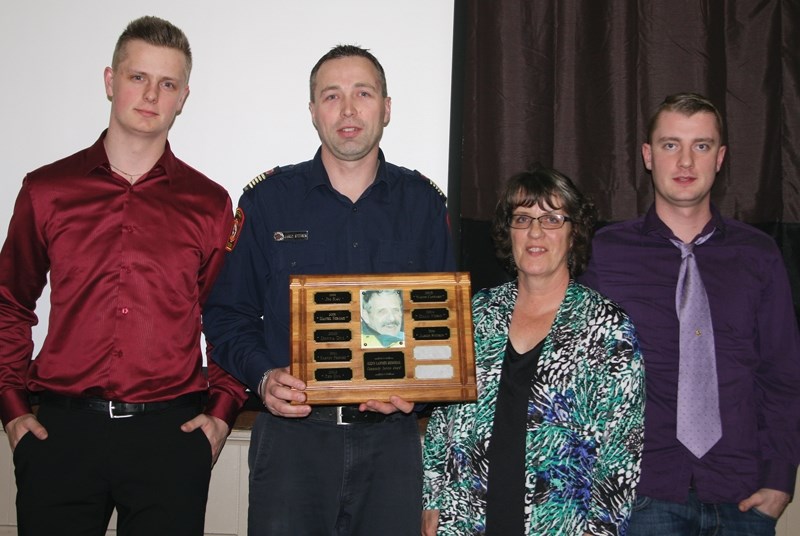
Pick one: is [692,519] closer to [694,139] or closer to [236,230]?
[694,139]

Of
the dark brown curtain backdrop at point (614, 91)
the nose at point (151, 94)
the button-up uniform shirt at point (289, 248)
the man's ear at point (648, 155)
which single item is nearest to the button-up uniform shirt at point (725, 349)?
Answer: the man's ear at point (648, 155)

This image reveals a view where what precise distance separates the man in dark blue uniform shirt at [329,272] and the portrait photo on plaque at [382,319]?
0.18 m

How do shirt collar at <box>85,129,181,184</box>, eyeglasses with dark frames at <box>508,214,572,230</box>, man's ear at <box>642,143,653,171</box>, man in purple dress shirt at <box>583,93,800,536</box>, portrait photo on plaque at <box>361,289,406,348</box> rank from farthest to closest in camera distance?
1. man's ear at <box>642,143,653,171</box>
2. shirt collar at <box>85,129,181,184</box>
3. man in purple dress shirt at <box>583,93,800,536</box>
4. eyeglasses with dark frames at <box>508,214,572,230</box>
5. portrait photo on plaque at <box>361,289,406,348</box>

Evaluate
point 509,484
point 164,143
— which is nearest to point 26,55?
point 164,143

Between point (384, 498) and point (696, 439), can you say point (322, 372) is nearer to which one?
point (384, 498)

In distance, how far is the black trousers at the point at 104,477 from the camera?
6.97 ft

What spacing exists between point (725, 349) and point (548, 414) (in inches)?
30.1

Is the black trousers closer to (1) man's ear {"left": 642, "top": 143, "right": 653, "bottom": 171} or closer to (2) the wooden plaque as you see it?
(2) the wooden plaque

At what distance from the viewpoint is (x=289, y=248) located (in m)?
2.29

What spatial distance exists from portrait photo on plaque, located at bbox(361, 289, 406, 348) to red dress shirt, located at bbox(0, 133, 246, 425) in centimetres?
67

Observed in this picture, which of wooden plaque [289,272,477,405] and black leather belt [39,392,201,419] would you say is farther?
black leather belt [39,392,201,419]

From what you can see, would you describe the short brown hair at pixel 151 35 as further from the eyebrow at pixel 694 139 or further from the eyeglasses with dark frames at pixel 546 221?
the eyebrow at pixel 694 139

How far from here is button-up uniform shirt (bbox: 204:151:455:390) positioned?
2.28 metres

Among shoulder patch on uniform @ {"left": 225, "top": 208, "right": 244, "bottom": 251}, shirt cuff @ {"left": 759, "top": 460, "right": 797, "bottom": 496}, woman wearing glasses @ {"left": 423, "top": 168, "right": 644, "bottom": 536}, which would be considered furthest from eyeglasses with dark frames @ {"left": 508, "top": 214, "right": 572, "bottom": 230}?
shirt cuff @ {"left": 759, "top": 460, "right": 797, "bottom": 496}
